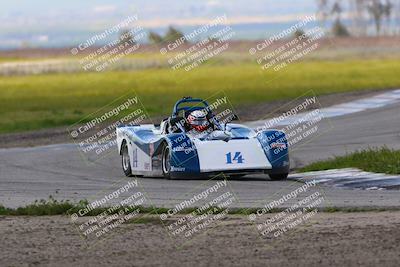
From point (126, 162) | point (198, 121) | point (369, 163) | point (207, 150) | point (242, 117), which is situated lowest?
point (242, 117)

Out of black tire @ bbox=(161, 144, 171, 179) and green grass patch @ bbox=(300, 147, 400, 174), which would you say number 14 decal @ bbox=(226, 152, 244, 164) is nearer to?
black tire @ bbox=(161, 144, 171, 179)

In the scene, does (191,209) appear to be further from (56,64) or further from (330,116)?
(56,64)

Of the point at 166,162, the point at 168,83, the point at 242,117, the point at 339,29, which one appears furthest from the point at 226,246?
the point at 339,29

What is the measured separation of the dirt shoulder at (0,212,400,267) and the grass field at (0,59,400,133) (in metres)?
24.5

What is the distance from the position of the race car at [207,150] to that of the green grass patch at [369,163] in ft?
3.61

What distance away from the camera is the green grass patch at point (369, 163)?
18.7m

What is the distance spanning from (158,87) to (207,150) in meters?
46.9

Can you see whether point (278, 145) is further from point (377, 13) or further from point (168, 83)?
point (377, 13)

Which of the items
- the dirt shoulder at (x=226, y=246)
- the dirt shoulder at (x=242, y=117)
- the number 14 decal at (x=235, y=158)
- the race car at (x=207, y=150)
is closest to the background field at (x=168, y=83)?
the dirt shoulder at (x=242, y=117)

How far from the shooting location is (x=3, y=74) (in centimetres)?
9694

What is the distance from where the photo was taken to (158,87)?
2613 inches

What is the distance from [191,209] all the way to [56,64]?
9692 cm

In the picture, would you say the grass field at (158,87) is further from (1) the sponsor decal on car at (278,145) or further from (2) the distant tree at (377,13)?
(2) the distant tree at (377,13)

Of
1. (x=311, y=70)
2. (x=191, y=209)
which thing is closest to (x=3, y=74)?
(x=311, y=70)
